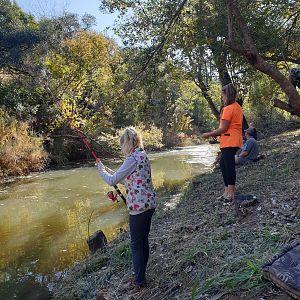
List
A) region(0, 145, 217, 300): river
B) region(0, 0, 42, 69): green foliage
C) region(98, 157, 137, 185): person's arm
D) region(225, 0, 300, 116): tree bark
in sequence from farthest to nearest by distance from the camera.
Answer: region(0, 0, 42, 69): green foliage, region(225, 0, 300, 116): tree bark, region(0, 145, 217, 300): river, region(98, 157, 137, 185): person's arm

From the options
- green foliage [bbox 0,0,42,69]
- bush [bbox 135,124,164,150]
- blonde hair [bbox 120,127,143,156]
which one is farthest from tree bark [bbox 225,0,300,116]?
bush [bbox 135,124,164,150]

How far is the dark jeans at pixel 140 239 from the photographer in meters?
3.82

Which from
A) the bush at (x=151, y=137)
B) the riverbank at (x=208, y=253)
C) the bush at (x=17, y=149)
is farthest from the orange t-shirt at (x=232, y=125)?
the bush at (x=151, y=137)

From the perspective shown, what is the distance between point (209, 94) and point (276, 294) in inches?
573

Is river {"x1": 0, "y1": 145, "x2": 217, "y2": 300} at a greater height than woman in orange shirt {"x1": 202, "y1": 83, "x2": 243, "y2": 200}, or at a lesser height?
lesser

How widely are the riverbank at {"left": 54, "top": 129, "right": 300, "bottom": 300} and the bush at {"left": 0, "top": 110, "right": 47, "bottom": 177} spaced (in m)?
11.9

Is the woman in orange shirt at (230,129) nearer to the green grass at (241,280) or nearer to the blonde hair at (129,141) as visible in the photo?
the blonde hair at (129,141)

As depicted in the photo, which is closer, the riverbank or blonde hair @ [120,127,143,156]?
the riverbank

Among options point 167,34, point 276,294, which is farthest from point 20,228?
point 276,294

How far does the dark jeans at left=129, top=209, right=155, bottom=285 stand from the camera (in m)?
3.82

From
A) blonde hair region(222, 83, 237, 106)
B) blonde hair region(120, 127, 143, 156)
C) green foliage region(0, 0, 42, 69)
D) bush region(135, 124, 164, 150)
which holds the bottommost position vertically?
bush region(135, 124, 164, 150)

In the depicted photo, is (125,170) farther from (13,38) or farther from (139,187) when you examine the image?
(13,38)

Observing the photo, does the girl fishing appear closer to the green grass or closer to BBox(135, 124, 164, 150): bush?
the green grass

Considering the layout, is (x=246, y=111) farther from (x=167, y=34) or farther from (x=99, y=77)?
(x=167, y=34)
